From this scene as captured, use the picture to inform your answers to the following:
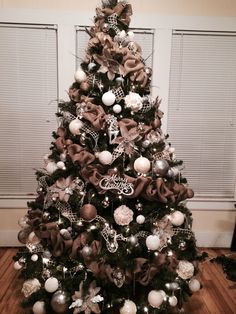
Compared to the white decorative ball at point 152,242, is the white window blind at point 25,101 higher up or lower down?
higher up

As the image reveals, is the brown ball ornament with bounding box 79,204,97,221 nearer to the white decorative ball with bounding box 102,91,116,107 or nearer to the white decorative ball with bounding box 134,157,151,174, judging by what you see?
the white decorative ball with bounding box 134,157,151,174

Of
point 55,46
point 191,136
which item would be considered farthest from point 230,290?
point 55,46

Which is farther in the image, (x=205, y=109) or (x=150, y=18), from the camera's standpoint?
(x=205, y=109)

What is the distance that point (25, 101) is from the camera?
8.02ft

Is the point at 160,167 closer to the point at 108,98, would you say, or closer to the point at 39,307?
the point at 108,98

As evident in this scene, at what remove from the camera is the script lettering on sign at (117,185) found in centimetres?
151

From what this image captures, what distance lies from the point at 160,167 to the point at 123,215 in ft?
1.05

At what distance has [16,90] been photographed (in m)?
2.42

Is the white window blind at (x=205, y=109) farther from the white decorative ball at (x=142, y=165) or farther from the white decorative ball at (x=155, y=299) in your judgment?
the white decorative ball at (x=155, y=299)

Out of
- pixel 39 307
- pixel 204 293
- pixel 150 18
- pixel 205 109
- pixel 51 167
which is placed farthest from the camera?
pixel 205 109

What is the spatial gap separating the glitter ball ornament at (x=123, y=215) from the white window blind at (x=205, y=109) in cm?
121

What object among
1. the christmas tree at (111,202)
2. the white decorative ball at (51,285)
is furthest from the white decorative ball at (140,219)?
the white decorative ball at (51,285)

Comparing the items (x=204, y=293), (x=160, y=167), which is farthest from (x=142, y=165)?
(x=204, y=293)

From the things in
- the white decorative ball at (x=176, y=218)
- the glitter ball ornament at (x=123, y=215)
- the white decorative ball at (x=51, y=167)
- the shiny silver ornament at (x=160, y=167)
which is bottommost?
the white decorative ball at (x=176, y=218)
